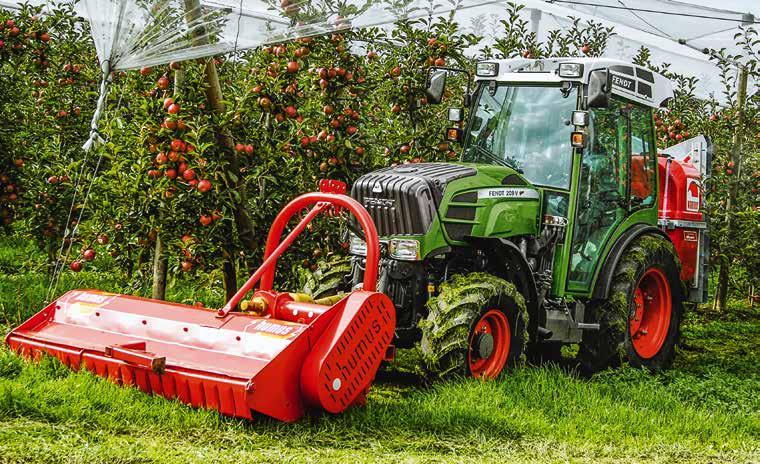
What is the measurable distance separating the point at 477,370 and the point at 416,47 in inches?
134

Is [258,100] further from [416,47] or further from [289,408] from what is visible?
[289,408]

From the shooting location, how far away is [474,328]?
567 centimetres

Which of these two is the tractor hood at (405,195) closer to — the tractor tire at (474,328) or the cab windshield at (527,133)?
the tractor tire at (474,328)

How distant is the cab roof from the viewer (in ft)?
21.5

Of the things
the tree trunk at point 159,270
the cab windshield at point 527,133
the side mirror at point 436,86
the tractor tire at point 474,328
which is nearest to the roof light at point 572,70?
the cab windshield at point 527,133

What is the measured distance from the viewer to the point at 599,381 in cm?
641

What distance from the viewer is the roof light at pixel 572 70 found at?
6.41 meters

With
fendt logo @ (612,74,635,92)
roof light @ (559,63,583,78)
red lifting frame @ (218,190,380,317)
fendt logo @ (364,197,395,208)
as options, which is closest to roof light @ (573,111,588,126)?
roof light @ (559,63,583,78)

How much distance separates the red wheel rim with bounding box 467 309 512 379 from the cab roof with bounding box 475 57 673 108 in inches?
71.8

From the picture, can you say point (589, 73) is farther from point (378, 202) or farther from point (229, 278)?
point (229, 278)

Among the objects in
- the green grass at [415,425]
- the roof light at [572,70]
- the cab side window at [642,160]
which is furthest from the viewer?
the cab side window at [642,160]

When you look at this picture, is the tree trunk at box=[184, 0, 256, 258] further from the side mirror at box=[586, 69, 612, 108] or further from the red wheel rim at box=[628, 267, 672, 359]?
the red wheel rim at box=[628, 267, 672, 359]

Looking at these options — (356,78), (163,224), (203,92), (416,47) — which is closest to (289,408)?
(163,224)

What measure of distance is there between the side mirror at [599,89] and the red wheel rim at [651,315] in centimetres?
175
